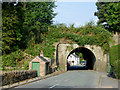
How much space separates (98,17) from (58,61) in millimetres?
28019

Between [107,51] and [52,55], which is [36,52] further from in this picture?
[107,51]

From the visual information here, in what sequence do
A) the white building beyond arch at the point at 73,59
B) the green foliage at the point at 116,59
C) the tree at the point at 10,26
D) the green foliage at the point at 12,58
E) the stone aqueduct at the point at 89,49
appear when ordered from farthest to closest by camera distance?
the white building beyond arch at the point at 73,59 → the stone aqueduct at the point at 89,49 → the green foliage at the point at 12,58 → the tree at the point at 10,26 → the green foliage at the point at 116,59

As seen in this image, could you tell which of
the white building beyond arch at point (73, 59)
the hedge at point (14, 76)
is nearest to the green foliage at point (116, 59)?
the hedge at point (14, 76)

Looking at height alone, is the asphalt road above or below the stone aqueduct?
below

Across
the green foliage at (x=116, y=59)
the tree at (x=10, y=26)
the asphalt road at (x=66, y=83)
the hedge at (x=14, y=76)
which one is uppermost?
the tree at (x=10, y=26)

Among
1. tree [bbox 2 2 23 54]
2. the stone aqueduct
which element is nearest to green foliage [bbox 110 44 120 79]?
tree [bbox 2 2 23 54]

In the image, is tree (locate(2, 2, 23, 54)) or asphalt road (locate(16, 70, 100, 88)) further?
tree (locate(2, 2, 23, 54))

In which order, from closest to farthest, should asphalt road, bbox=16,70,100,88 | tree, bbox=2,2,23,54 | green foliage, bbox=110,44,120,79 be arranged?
asphalt road, bbox=16,70,100,88 < green foliage, bbox=110,44,120,79 < tree, bbox=2,2,23,54

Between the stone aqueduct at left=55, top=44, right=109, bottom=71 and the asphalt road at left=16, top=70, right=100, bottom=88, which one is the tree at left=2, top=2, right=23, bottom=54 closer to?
the stone aqueduct at left=55, top=44, right=109, bottom=71

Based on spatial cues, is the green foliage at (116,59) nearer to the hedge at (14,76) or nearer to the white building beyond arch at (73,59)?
the hedge at (14,76)

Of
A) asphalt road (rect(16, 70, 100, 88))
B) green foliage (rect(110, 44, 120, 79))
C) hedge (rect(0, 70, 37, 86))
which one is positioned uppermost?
green foliage (rect(110, 44, 120, 79))

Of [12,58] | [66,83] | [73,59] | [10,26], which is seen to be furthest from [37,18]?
[73,59]

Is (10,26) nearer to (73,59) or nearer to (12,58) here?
(12,58)

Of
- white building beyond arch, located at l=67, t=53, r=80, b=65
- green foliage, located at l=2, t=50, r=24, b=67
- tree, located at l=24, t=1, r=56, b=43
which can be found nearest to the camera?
green foliage, located at l=2, t=50, r=24, b=67
